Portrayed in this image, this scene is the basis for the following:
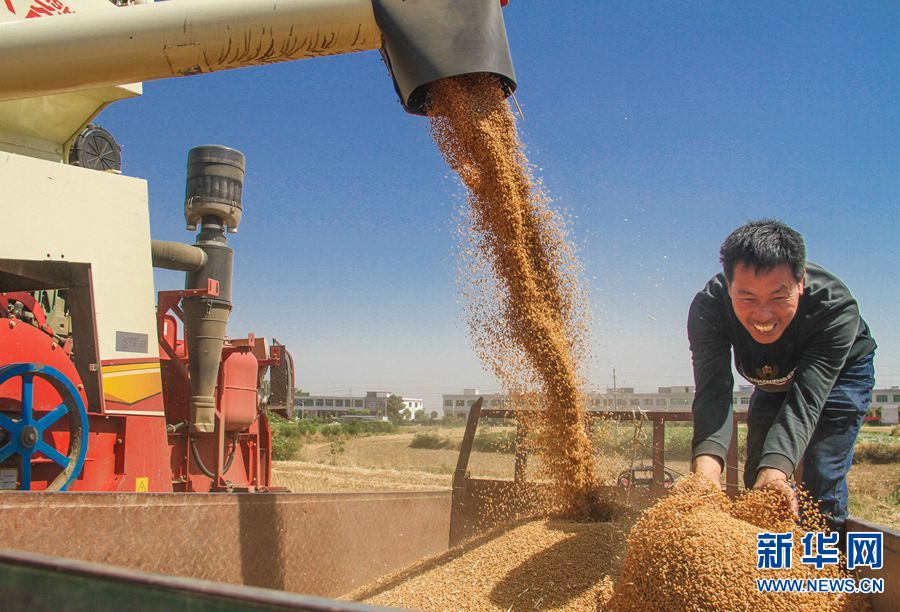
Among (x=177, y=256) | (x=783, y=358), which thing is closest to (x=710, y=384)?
(x=783, y=358)

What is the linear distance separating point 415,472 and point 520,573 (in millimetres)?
17967

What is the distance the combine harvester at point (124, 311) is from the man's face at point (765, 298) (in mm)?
1381

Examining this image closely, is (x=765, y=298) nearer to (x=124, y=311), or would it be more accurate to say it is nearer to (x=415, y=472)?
(x=124, y=311)

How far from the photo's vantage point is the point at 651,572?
197 centimetres

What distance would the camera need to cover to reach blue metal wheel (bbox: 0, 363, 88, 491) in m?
2.86

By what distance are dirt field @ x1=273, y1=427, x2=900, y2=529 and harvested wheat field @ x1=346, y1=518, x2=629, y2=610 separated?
0.62m

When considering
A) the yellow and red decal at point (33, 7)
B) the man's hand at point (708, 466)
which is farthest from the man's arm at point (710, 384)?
the yellow and red decal at point (33, 7)

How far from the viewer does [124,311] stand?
341cm

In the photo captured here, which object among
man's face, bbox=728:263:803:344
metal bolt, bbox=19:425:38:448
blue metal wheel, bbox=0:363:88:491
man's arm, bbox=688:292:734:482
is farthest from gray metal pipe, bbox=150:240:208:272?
man's face, bbox=728:263:803:344

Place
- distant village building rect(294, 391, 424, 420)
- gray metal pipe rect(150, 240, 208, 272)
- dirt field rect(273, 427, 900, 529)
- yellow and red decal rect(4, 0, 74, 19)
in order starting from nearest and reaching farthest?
yellow and red decal rect(4, 0, 74, 19) < dirt field rect(273, 427, 900, 529) < gray metal pipe rect(150, 240, 208, 272) < distant village building rect(294, 391, 424, 420)

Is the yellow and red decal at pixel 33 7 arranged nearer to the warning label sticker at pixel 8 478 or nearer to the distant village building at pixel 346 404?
the warning label sticker at pixel 8 478

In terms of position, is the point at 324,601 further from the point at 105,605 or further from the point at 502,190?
the point at 502,190

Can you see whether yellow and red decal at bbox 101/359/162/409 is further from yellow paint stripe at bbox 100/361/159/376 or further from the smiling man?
the smiling man

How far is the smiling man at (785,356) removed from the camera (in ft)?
7.73
